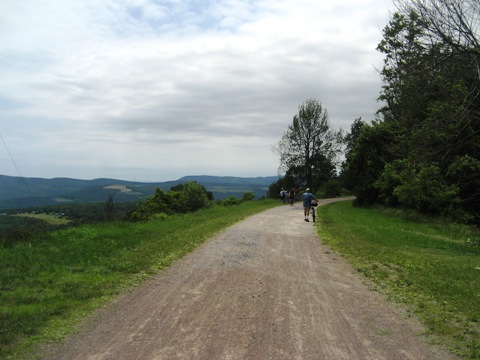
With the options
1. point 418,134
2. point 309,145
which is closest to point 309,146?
point 309,145

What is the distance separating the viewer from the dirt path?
506 centimetres

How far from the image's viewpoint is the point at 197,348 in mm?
5078

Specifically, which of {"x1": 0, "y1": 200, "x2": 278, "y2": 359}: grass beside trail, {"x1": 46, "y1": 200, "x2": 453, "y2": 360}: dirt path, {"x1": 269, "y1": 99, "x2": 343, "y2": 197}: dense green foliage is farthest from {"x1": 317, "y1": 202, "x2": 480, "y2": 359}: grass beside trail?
{"x1": 269, "y1": 99, "x2": 343, "y2": 197}: dense green foliage

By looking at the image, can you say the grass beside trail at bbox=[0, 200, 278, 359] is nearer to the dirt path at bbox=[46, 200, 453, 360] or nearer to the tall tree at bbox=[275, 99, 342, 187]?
the dirt path at bbox=[46, 200, 453, 360]

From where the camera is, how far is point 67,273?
30.5 ft

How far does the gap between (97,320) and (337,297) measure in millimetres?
4207

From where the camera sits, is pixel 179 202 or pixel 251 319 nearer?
pixel 251 319

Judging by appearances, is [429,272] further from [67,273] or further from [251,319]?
[67,273]

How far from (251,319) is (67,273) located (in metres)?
5.19

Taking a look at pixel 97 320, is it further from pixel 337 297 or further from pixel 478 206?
pixel 478 206

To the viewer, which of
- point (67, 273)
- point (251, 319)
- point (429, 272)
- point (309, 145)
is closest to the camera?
point (251, 319)

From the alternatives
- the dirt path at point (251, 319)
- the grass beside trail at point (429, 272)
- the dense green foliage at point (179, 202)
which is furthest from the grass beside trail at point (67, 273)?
the dense green foliage at point (179, 202)

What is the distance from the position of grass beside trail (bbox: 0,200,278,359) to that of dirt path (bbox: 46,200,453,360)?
0.45m

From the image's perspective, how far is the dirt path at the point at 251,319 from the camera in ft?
16.6
